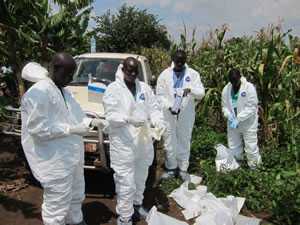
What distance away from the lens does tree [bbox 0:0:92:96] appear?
21.3 ft

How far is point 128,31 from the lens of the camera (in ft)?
81.0

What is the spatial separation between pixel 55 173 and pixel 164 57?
12378mm

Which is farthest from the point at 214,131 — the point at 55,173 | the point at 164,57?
the point at 164,57

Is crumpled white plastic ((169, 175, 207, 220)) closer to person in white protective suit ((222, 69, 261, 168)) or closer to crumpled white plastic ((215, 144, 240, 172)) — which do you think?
crumpled white plastic ((215, 144, 240, 172))

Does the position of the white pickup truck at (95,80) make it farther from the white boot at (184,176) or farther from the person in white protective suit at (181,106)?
the white boot at (184,176)

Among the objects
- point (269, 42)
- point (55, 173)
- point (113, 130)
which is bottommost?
point (55, 173)

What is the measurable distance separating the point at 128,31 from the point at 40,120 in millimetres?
21339

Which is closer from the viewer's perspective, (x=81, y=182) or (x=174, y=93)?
(x=81, y=182)

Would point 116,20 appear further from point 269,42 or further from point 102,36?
point 269,42

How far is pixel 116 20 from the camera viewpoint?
2492cm

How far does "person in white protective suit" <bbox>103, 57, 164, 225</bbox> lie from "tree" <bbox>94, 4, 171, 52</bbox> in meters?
19.6

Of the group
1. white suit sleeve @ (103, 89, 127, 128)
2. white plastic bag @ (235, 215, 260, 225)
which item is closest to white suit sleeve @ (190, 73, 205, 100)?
white suit sleeve @ (103, 89, 127, 128)

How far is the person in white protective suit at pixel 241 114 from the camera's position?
627 centimetres

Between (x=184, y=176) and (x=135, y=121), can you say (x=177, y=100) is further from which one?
(x=135, y=121)
